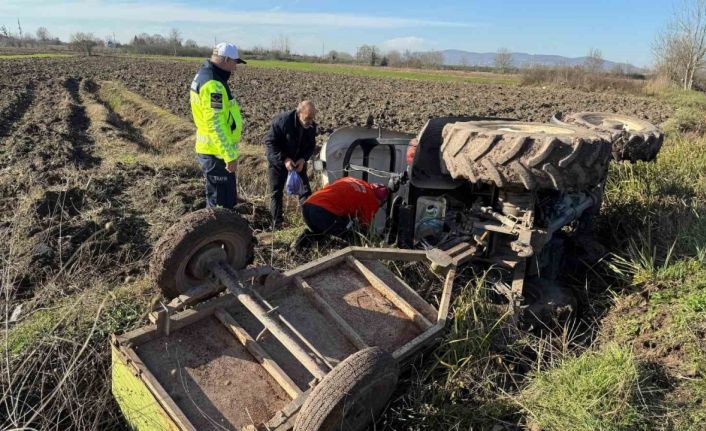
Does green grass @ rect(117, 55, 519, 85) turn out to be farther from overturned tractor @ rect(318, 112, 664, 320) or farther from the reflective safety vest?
the reflective safety vest

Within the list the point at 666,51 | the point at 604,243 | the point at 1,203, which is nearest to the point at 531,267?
the point at 604,243

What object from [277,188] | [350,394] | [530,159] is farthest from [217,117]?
[350,394]

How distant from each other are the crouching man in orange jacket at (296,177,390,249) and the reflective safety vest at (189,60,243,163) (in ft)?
4.00

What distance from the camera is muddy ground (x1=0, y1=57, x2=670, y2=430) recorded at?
173 inches

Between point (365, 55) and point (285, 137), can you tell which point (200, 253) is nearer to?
point (285, 137)

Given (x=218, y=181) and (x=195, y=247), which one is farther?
(x=218, y=181)

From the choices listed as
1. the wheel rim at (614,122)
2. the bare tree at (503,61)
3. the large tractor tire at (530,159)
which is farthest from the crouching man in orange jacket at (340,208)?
the bare tree at (503,61)

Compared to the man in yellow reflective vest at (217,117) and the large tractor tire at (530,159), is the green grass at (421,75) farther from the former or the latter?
the large tractor tire at (530,159)

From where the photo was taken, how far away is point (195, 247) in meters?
2.92

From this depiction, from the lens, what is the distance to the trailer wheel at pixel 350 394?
219 cm

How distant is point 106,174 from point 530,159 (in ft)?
21.9

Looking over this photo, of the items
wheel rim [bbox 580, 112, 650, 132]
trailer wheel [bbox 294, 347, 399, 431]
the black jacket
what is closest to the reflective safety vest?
the black jacket

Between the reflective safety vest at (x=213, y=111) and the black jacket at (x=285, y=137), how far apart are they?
0.89 meters

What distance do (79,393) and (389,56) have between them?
266ft
